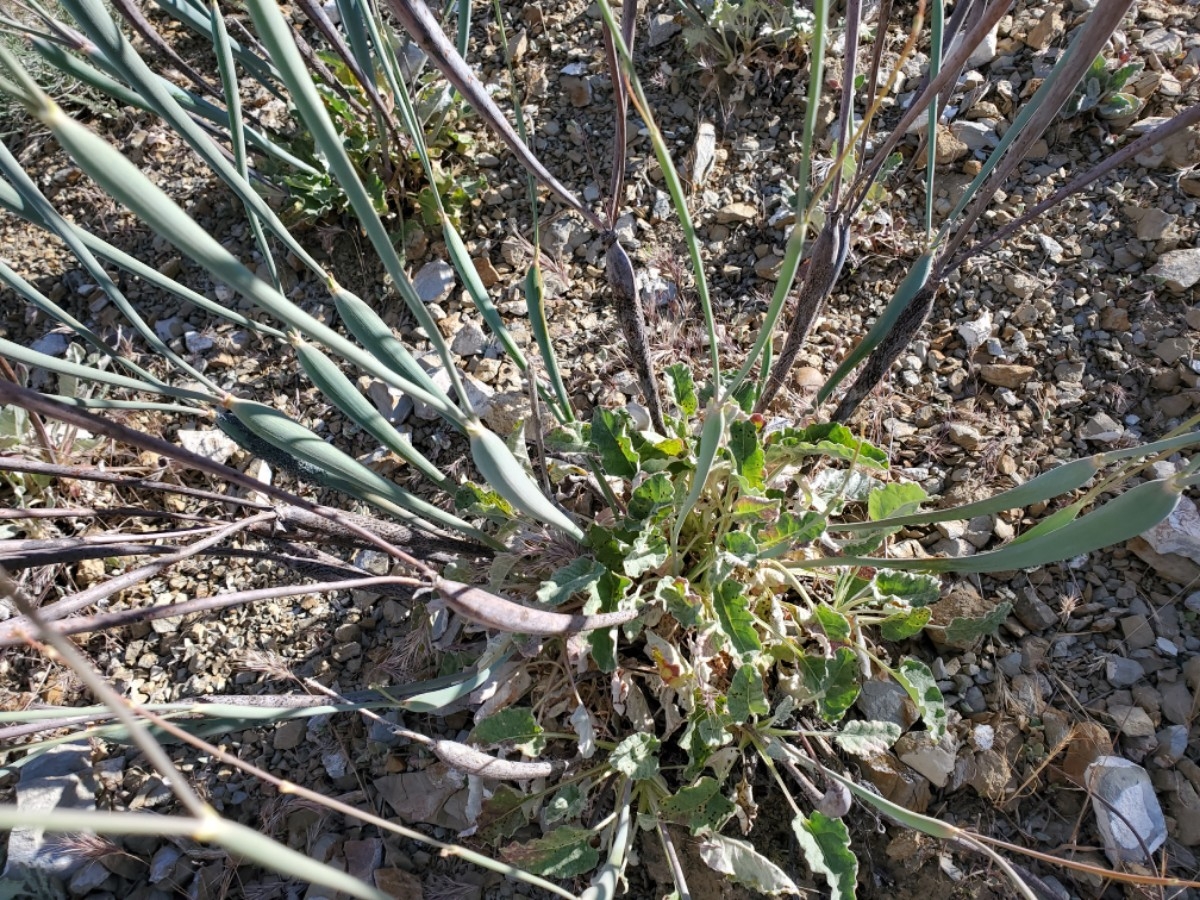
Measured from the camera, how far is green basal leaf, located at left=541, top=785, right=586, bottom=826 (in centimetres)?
116

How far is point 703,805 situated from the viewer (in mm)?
1142

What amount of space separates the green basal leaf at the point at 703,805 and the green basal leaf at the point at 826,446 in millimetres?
508

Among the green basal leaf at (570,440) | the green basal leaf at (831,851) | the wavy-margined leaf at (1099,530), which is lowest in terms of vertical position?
the green basal leaf at (831,851)

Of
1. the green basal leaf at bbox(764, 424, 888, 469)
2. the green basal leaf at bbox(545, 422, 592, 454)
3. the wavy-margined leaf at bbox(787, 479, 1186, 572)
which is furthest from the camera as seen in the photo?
the green basal leaf at bbox(545, 422, 592, 454)

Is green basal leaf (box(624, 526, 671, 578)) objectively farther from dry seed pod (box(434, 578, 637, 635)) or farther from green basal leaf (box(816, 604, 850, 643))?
green basal leaf (box(816, 604, 850, 643))

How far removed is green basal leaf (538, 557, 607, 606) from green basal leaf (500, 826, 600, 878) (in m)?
0.36

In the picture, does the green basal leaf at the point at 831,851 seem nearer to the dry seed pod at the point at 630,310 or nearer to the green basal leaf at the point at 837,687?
the green basal leaf at the point at 837,687

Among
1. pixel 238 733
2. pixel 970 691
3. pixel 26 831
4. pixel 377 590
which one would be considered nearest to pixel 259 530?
pixel 377 590

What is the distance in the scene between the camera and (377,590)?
52.0 inches

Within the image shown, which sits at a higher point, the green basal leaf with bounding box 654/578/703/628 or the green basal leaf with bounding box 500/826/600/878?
the green basal leaf with bounding box 654/578/703/628

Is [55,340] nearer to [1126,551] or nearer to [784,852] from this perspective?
[784,852]

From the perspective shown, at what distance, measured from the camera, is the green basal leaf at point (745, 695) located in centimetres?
112

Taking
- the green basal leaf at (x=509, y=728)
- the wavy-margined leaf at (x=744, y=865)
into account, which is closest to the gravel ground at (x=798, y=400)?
the wavy-margined leaf at (x=744, y=865)

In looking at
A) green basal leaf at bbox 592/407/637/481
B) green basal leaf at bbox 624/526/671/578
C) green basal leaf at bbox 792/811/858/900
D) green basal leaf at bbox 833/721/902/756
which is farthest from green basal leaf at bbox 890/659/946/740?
green basal leaf at bbox 592/407/637/481
